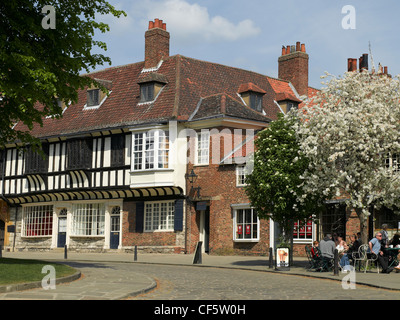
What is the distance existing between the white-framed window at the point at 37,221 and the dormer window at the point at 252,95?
14.3 m

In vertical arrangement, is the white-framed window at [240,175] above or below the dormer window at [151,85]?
below

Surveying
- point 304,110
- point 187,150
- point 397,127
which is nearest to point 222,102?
point 187,150

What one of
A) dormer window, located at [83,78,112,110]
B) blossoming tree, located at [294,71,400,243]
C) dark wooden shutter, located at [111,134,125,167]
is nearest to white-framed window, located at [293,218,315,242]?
blossoming tree, located at [294,71,400,243]

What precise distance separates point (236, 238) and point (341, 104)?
11616 mm

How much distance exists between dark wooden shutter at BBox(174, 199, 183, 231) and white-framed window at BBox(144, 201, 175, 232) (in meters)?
0.65

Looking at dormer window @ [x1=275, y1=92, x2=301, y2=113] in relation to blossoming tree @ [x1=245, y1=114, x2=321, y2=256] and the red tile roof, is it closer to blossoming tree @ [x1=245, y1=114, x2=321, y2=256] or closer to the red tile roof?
the red tile roof

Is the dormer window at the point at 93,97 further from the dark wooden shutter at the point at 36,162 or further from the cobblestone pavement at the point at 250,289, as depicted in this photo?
the cobblestone pavement at the point at 250,289

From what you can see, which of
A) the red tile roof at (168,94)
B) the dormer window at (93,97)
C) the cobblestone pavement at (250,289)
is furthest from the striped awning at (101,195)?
the cobblestone pavement at (250,289)

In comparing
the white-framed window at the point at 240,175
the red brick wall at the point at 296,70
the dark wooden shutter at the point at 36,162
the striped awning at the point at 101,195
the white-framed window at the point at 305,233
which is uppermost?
the red brick wall at the point at 296,70

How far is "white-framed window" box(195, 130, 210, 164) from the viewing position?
33.9 metres

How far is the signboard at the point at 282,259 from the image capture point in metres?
22.0

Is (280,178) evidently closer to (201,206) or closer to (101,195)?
(201,206)

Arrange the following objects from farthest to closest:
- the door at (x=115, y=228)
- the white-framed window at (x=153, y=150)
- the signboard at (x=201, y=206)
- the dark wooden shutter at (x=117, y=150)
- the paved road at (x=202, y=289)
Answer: the door at (x=115, y=228) < the dark wooden shutter at (x=117, y=150) < the white-framed window at (x=153, y=150) < the signboard at (x=201, y=206) < the paved road at (x=202, y=289)

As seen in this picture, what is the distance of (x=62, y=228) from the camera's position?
40.6 meters
